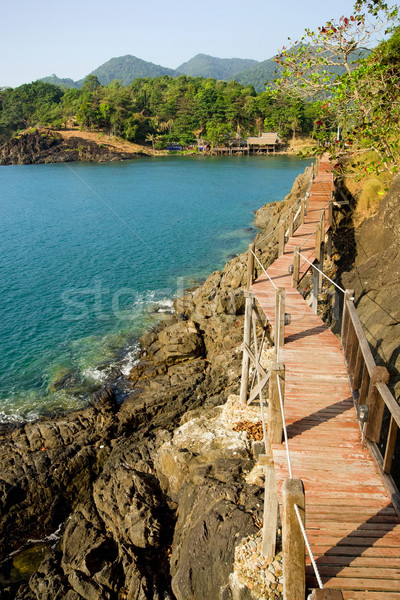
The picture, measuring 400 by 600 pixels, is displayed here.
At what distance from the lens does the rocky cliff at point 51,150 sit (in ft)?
358

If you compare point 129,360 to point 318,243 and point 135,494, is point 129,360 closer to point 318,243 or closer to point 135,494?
point 135,494

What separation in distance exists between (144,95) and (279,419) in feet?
504

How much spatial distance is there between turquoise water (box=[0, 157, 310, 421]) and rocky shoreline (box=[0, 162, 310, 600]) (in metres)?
2.76

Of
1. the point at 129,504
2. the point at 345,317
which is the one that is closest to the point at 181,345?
the point at 129,504

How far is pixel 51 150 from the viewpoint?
112 metres

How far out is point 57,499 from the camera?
42.2ft

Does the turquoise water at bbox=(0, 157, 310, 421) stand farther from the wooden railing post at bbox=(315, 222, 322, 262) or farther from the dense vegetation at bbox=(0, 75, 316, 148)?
the dense vegetation at bbox=(0, 75, 316, 148)

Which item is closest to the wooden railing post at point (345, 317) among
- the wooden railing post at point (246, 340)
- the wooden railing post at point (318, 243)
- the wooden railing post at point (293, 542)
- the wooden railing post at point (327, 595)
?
the wooden railing post at point (246, 340)

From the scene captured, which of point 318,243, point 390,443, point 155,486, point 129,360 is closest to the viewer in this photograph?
point 390,443

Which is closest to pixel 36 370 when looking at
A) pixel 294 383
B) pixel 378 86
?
pixel 294 383

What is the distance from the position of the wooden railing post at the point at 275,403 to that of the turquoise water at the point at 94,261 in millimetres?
12534

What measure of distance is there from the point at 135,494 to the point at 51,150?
11611 centimetres

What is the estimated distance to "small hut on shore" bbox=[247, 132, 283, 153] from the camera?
355 ft

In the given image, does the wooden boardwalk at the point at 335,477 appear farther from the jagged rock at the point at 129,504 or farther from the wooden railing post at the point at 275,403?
the jagged rock at the point at 129,504
